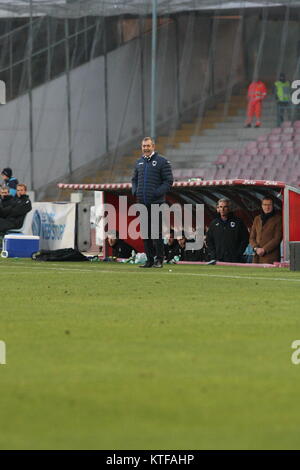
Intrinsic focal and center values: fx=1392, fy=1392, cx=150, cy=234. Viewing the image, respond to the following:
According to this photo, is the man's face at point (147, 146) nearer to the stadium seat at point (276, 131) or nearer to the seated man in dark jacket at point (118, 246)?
the seated man in dark jacket at point (118, 246)

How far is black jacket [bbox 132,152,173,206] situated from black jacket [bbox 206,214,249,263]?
2.85 meters

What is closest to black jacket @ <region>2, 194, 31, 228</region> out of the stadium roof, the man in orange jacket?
the man in orange jacket

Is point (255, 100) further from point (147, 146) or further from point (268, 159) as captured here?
point (147, 146)

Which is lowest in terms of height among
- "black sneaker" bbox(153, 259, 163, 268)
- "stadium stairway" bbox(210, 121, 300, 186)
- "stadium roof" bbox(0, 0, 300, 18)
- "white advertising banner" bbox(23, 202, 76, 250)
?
"black sneaker" bbox(153, 259, 163, 268)

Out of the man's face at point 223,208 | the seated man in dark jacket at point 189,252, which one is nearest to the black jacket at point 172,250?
the seated man in dark jacket at point 189,252

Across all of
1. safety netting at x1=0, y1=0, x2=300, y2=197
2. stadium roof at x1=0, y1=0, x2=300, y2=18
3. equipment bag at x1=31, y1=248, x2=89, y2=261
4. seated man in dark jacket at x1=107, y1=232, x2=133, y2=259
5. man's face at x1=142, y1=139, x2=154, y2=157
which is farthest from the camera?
stadium roof at x1=0, y1=0, x2=300, y2=18

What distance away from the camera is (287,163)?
3994 cm

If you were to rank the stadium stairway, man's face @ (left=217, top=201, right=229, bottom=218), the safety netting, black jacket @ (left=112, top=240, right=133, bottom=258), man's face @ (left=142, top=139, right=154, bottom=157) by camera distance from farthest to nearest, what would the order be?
the safety netting
the stadium stairway
black jacket @ (left=112, top=240, right=133, bottom=258)
man's face @ (left=217, top=201, right=229, bottom=218)
man's face @ (left=142, top=139, right=154, bottom=157)

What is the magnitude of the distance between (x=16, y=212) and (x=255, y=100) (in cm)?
1750

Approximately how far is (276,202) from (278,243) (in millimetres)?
1104

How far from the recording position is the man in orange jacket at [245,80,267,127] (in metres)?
45.0

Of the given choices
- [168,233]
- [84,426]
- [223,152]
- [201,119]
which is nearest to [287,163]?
[223,152]

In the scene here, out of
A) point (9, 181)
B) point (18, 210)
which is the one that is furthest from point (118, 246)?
point (9, 181)

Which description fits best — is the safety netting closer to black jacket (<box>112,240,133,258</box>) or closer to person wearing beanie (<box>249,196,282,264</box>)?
black jacket (<box>112,240,133,258</box>)
